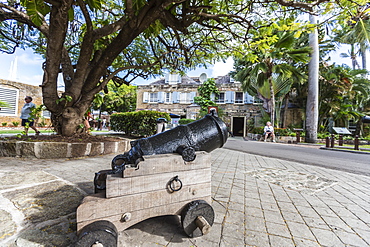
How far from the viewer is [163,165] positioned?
4.88 ft

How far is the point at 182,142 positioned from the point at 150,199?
601mm

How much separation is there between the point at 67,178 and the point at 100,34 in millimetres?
3720

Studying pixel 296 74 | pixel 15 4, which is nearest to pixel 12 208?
pixel 15 4

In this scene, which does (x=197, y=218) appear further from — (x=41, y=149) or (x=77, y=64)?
(x=77, y=64)

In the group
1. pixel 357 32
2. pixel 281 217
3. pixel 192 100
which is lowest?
pixel 281 217

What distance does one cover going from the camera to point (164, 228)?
1.63m

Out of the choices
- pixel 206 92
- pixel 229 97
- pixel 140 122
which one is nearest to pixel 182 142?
pixel 140 122

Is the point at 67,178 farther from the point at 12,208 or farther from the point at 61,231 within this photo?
the point at 61,231

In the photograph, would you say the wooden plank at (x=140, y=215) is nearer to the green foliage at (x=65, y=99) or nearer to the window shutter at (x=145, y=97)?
the green foliage at (x=65, y=99)

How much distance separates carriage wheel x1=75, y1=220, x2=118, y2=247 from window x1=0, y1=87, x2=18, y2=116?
17.0 metres

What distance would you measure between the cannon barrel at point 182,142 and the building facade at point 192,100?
18.6 meters

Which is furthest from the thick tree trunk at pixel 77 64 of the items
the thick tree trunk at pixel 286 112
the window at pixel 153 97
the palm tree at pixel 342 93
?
the window at pixel 153 97

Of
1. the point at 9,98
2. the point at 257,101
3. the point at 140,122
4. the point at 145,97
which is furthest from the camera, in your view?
the point at 145,97

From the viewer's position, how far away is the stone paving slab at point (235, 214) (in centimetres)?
143
